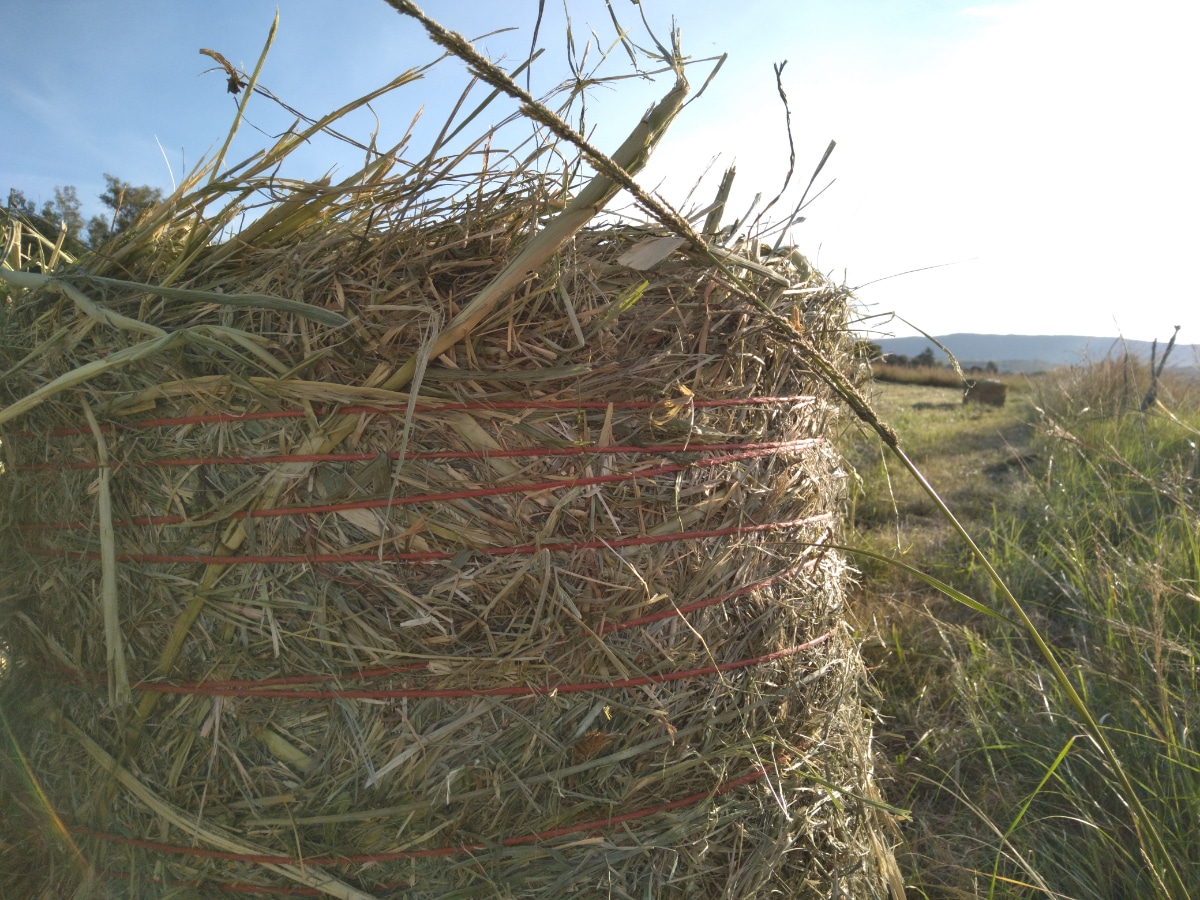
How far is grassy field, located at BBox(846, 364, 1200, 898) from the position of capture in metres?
1.87

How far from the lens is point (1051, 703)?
2.44 metres

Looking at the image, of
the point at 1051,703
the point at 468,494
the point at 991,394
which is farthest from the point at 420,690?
the point at 991,394

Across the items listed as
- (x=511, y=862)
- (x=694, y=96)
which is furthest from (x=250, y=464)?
(x=694, y=96)

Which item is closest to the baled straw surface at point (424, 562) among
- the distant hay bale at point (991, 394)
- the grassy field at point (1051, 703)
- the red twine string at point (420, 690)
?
the red twine string at point (420, 690)

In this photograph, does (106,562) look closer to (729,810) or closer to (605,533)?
(605,533)

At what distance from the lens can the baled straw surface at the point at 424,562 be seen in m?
1.42

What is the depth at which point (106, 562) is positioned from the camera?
5.08ft

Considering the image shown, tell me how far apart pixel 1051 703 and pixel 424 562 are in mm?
2266

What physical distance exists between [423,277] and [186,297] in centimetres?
51

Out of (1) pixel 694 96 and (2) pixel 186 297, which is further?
(2) pixel 186 297

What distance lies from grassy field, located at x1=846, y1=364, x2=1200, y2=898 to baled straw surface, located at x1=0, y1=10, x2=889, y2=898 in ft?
2.40

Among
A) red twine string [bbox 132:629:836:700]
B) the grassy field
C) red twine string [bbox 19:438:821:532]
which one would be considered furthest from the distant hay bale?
red twine string [bbox 132:629:836:700]

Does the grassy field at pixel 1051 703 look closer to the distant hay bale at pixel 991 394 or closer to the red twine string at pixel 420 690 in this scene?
the red twine string at pixel 420 690

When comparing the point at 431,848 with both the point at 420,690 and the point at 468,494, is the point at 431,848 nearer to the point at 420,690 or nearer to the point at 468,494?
the point at 420,690
